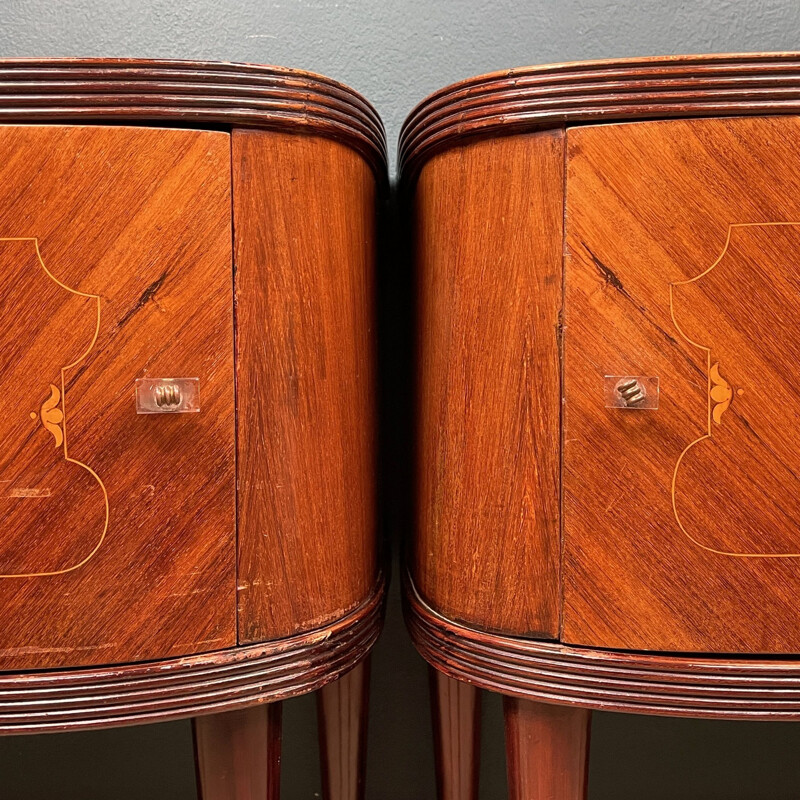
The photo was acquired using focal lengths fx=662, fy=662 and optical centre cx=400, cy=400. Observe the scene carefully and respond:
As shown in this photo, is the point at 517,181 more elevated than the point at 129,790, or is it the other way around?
the point at 517,181

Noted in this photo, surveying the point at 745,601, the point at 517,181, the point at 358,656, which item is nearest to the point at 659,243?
the point at 517,181

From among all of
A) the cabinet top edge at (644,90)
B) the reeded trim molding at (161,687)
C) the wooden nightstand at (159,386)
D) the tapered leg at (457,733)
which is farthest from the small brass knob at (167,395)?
the tapered leg at (457,733)

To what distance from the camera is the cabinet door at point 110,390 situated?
0.41 meters

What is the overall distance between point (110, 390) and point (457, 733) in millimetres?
466

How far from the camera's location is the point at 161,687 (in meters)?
0.43

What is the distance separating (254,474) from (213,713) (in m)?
0.16

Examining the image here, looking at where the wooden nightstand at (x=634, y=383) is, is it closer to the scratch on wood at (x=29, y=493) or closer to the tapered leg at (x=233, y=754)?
the tapered leg at (x=233, y=754)

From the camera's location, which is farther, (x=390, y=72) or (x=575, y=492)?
(x=390, y=72)

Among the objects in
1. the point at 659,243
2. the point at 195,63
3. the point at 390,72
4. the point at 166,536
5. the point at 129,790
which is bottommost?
the point at 129,790

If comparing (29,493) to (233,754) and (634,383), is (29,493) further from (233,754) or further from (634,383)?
(634,383)

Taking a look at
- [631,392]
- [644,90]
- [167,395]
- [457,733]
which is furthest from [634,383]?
[457,733]

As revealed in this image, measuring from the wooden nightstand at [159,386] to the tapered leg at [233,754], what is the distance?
0.04 m

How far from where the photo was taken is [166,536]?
0.43m

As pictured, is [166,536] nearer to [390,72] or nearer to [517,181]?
[517,181]
